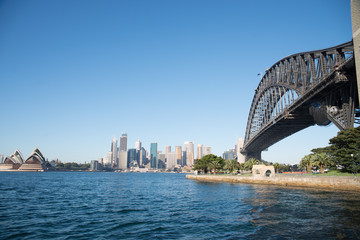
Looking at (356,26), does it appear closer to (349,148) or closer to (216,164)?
(349,148)

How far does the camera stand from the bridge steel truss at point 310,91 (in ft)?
156

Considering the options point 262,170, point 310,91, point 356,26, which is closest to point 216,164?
point 262,170

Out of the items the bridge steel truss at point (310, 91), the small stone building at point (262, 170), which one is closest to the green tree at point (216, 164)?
the bridge steel truss at point (310, 91)

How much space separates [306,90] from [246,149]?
67.0 m

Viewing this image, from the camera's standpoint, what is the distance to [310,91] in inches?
2250

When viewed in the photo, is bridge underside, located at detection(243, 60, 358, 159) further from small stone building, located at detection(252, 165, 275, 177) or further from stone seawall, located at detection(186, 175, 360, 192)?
small stone building, located at detection(252, 165, 275, 177)

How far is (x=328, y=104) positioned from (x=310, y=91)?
4835 millimetres

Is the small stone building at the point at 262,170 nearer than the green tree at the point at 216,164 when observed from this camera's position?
Yes

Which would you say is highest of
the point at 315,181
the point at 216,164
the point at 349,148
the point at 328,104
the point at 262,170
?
the point at 328,104

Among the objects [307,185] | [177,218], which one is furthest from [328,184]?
[177,218]

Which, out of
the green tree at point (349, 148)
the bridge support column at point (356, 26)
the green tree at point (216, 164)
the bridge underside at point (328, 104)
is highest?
the bridge support column at point (356, 26)

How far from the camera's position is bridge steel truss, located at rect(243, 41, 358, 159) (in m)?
47.7

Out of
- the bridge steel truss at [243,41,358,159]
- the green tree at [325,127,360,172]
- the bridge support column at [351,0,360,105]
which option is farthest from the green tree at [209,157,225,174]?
the bridge support column at [351,0,360,105]

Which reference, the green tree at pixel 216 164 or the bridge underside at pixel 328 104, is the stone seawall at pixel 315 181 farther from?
the green tree at pixel 216 164
